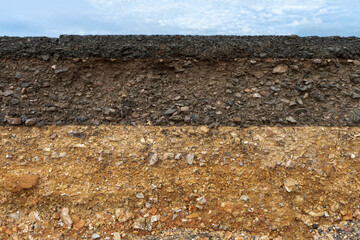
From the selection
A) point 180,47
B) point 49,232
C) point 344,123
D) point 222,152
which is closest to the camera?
point 49,232

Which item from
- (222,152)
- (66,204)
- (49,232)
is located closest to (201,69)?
(222,152)

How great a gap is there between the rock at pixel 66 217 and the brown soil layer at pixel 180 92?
1325mm

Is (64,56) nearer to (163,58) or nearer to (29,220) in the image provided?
(163,58)

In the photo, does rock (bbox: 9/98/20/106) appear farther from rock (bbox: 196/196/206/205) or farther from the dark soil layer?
rock (bbox: 196/196/206/205)

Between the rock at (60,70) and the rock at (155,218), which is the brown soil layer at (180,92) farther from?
the rock at (155,218)

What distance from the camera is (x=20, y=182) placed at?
4000 mm

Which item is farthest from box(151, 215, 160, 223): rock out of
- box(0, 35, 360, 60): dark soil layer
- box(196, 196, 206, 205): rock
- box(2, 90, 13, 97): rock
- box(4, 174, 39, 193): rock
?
box(2, 90, 13, 97): rock

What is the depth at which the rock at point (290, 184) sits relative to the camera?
12.7 feet

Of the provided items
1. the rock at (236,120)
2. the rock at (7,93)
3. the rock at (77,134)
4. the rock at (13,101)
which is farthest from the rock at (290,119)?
the rock at (7,93)

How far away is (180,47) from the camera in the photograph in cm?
464

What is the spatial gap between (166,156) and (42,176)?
1.80 metres

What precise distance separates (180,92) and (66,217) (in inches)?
98.0

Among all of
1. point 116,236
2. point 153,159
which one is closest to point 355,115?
point 153,159

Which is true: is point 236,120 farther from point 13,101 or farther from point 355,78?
point 13,101
